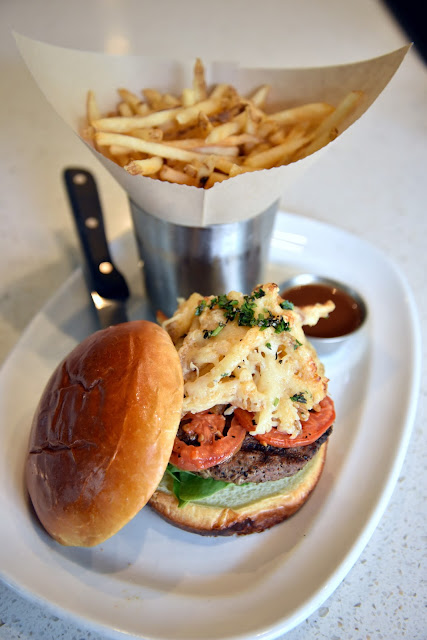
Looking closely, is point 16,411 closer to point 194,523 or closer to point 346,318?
point 194,523

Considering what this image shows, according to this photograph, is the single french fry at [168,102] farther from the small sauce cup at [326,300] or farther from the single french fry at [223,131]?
the small sauce cup at [326,300]

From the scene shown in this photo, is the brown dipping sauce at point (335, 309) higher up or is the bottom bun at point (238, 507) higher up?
the brown dipping sauce at point (335, 309)

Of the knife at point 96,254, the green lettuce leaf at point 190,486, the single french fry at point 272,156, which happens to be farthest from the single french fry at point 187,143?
the green lettuce leaf at point 190,486

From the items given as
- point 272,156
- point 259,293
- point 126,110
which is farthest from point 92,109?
point 259,293

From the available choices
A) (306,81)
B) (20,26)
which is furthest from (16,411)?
(20,26)

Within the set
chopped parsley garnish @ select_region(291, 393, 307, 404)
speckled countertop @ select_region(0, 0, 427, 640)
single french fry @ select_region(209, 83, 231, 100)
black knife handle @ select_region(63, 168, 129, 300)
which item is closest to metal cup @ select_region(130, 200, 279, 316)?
black knife handle @ select_region(63, 168, 129, 300)
